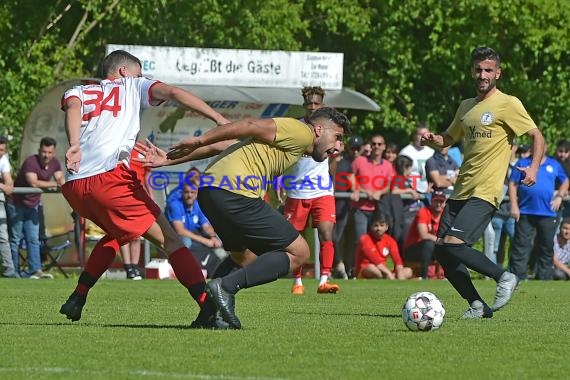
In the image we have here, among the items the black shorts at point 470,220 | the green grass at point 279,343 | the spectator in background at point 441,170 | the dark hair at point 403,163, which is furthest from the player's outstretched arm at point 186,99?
the dark hair at point 403,163

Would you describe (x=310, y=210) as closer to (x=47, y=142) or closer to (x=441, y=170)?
(x=441, y=170)

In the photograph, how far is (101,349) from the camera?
8.41 metres

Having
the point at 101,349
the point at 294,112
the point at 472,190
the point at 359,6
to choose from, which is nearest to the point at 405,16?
the point at 359,6

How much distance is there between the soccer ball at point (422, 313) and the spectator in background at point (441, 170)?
32.3 feet

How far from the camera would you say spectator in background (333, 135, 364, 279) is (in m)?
20.7

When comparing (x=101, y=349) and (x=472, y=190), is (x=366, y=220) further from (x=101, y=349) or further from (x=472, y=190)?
(x=101, y=349)

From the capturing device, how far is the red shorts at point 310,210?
1578cm

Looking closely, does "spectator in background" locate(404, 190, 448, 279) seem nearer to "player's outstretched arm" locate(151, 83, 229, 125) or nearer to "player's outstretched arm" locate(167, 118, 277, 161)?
"player's outstretched arm" locate(151, 83, 229, 125)

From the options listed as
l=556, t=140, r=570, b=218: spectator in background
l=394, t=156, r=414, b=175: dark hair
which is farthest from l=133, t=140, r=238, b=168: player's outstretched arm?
l=556, t=140, r=570, b=218: spectator in background

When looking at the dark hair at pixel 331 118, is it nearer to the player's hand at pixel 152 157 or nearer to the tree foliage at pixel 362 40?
the player's hand at pixel 152 157

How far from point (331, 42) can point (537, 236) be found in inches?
437

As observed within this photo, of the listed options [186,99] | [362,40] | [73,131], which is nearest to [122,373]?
[186,99]

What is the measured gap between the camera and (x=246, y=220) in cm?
955

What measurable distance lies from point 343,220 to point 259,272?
36.9ft
